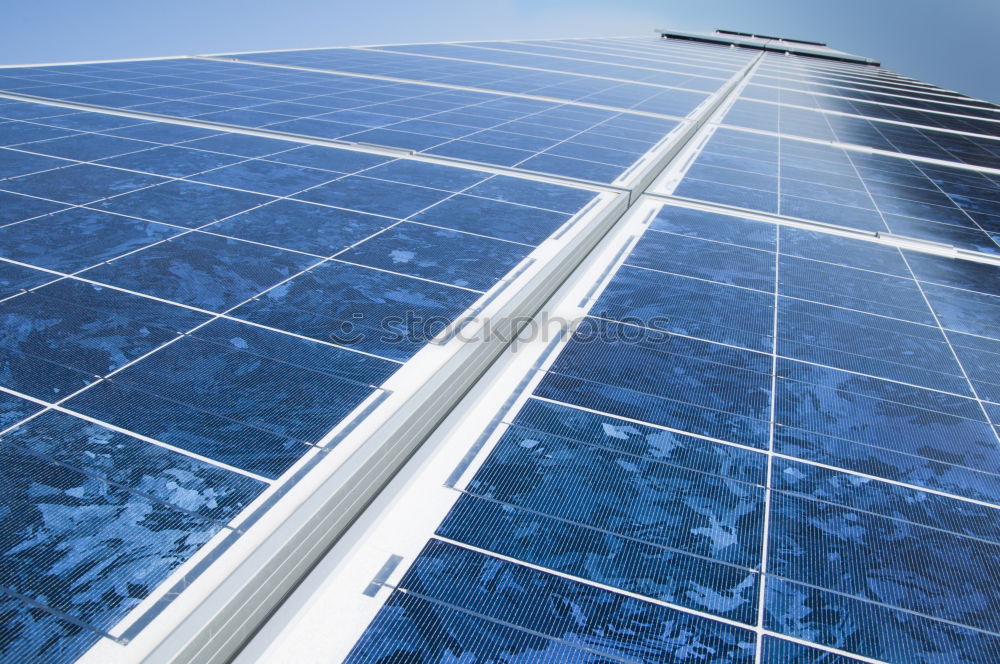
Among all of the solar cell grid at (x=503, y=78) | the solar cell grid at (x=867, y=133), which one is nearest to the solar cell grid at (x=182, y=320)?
the solar cell grid at (x=503, y=78)

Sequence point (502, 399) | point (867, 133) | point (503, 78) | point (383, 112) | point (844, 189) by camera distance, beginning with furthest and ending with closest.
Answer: point (503, 78) < point (867, 133) < point (383, 112) < point (844, 189) < point (502, 399)

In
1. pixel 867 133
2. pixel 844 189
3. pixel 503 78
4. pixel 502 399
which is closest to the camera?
pixel 502 399

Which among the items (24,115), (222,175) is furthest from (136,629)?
(24,115)

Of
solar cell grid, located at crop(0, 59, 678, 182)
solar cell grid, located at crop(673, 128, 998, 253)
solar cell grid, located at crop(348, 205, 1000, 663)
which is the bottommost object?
solar cell grid, located at crop(348, 205, 1000, 663)

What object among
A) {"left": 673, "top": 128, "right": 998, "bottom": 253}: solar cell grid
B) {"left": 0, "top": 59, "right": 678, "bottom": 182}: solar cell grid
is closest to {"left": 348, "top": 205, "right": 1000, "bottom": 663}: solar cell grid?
{"left": 673, "top": 128, "right": 998, "bottom": 253}: solar cell grid

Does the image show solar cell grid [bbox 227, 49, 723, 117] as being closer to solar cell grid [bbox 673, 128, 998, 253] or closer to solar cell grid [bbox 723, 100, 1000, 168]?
solar cell grid [bbox 723, 100, 1000, 168]

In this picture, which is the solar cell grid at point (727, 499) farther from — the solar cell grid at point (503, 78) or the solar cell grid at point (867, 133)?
the solar cell grid at point (503, 78)

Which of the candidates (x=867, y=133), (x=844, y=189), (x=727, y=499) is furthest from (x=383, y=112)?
(x=867, y=133)

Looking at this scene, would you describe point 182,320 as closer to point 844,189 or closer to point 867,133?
point 844,189
